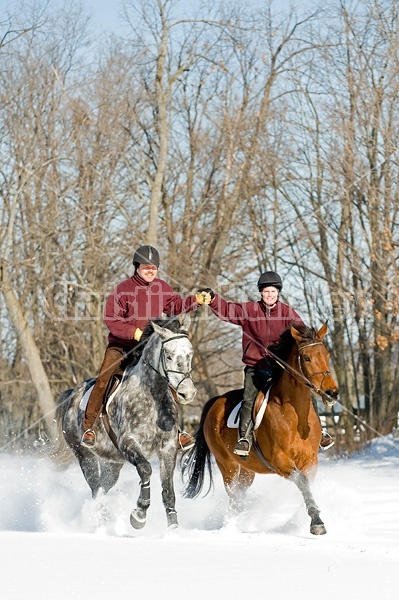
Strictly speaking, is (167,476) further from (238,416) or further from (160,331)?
(238,416)

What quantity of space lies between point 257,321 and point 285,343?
0.70 m

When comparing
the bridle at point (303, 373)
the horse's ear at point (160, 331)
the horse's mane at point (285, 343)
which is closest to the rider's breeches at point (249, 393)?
the horse's mane at point (285, 343)

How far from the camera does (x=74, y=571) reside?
21.0 ft

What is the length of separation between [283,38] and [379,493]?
53.4ft

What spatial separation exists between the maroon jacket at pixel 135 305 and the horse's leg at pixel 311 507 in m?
2.11

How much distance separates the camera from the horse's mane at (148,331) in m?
8.84

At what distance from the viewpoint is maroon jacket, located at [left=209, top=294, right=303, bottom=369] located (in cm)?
1023

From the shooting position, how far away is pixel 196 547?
7.67 metres

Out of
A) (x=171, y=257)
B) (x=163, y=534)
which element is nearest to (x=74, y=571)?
(x=163, y=534)

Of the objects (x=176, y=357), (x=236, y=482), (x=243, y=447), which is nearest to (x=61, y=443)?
(x=236, y=482)

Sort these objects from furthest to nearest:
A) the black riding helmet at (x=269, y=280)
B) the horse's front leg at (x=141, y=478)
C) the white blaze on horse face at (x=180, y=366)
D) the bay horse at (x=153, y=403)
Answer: the black riding helmet at (x=269, y=280) < the horse's front leg at (x=141, y=478) < the bay horse at (x=153, y=403) < the white blaze on horse face at (x=180, y=366)

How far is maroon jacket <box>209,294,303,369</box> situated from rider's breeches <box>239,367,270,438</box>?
124 millimetres

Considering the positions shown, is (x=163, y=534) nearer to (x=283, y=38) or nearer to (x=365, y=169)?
(x=365, y=169)

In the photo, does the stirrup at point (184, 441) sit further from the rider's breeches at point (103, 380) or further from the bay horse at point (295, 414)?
the rider's breeches at point (103, 380)
